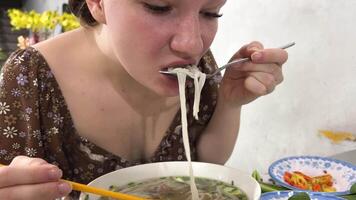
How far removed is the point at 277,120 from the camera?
5.68ft

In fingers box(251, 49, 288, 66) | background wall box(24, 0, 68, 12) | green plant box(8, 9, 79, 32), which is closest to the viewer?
fingers box(251, 49, 288, 66)

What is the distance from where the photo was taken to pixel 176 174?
81 cm

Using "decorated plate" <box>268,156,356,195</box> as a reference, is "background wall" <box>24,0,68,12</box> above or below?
above

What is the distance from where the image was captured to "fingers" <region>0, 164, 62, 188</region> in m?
0.61

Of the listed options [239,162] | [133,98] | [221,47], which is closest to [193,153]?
[133,98]

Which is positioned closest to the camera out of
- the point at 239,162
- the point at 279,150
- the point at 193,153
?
the point at 193,153

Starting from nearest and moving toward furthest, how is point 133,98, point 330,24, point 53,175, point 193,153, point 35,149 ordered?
point 53,175 < point 35,149 < point 133,98 < point 193,153 < point 330,24

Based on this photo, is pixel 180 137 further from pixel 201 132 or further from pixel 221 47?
pixel 221 47

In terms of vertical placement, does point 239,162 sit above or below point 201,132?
→ below

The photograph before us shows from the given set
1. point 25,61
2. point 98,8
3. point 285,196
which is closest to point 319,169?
point 285,196

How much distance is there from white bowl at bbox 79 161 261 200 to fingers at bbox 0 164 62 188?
126mm

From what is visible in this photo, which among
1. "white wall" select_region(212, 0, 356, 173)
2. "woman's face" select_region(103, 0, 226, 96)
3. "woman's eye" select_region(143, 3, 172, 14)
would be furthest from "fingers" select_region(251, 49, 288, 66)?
"white wall" select_region(212, 0, 356, 173)

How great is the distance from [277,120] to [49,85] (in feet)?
3.41

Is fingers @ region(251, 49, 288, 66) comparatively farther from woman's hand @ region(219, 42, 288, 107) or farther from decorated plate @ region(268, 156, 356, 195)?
decorated plate @ region(268, 156, 356, 195)
